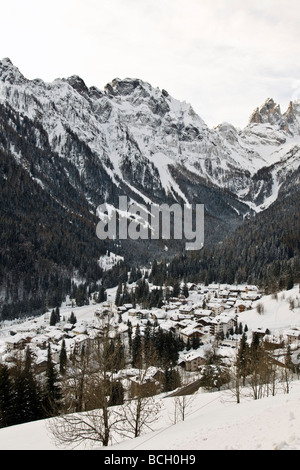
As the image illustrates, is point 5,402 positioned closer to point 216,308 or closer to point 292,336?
point 292,336

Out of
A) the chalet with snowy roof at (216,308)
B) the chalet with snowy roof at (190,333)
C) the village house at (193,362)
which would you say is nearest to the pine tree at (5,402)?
the village house at (193,362)

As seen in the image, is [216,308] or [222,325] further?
[216,308]

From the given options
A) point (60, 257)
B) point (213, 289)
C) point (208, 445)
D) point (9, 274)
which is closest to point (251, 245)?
point (213, 289)

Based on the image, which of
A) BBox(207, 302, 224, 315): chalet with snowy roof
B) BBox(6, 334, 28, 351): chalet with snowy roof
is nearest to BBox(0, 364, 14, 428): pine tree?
BBox(6, 334, 28, 351): chalet with snowy roof

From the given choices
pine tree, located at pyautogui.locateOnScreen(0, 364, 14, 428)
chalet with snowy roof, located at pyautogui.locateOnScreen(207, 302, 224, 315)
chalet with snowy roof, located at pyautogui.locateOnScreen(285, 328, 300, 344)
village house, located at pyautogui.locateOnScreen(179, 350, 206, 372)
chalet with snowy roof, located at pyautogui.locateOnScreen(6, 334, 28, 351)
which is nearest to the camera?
pine tree, located at pyautogui.locateOnScreen(0, 364, 14, 428)

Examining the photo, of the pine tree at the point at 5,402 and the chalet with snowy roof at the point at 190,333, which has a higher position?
the pine tree at the point at 5,402

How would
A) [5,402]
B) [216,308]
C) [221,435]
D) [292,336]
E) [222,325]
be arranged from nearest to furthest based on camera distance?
1. [221,435]
2. [5,402]
3. [292,336]
4. [222,325]
5. [216,308]

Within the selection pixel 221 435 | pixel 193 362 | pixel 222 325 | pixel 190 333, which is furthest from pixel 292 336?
pixel 221 435

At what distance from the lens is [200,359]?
65500 mm

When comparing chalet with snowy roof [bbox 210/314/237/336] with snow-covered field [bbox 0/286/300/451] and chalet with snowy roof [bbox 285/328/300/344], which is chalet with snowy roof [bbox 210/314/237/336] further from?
snow-covered field [bbox 0/286/300/451]

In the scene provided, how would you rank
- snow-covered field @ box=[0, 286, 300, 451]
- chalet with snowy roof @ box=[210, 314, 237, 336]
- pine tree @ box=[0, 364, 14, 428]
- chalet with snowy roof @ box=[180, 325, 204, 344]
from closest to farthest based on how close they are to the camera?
snow-covered field @ box=[0, 286, 300, 451] < pine tree @ box=[0, 364, 14, 428] < chalet with snowy roof @ box=[180, 325, 204, 344] < chalet with snowy roof @ box=[210, 314, 237, 336]

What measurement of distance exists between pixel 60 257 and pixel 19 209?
45.2 m

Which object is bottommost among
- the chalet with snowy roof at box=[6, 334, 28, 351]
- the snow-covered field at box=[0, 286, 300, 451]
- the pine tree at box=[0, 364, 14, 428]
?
the chalet with snowy roof at box=[6, 334, 28, 351]

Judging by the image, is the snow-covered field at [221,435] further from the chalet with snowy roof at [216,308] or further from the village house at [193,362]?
the chalet with snowy roof at [216,308]
